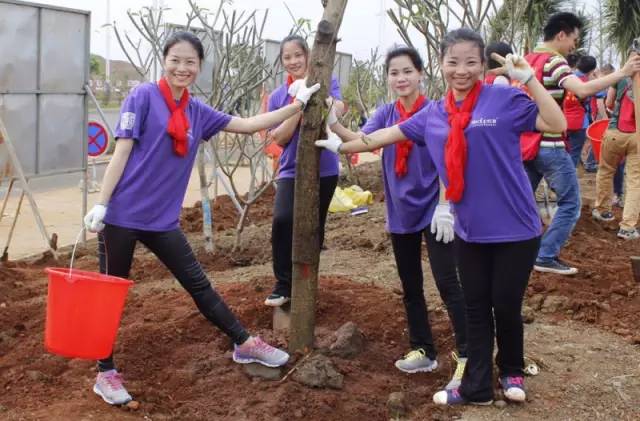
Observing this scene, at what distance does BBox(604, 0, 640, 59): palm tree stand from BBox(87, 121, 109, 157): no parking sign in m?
14.7

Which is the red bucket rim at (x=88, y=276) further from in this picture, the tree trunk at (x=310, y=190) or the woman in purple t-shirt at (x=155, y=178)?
the tree trunk at (x=310, y=190)

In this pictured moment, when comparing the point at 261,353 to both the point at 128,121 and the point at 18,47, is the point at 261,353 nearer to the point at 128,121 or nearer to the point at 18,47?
the point at 128,121

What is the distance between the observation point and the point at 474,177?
3.17 metres

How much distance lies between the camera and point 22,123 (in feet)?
22.4

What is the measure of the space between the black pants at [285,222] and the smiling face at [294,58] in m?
0.60

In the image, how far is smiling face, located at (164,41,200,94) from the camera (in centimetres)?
345

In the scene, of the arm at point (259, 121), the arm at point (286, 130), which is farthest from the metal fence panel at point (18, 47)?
the arm at point (259, 121)

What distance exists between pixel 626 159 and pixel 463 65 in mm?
4965

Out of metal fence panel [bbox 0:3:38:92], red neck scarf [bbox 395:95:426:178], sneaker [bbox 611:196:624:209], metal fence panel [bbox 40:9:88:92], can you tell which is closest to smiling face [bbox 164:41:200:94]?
red neck scarf [bbox 395:95:426:178]

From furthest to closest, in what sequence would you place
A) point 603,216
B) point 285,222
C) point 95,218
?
1. point 603,216
2. point 285,222
3. point 95,218

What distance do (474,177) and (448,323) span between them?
1.46m

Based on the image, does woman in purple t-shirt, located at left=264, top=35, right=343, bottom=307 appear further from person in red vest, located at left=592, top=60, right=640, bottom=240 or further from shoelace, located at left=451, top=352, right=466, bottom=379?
person in red vest, located at left=592, top=60, right=640, bottom=240

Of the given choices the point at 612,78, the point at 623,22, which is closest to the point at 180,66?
the point at 612,78

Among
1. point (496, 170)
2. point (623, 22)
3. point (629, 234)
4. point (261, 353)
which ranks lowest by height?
point (261, 353)
